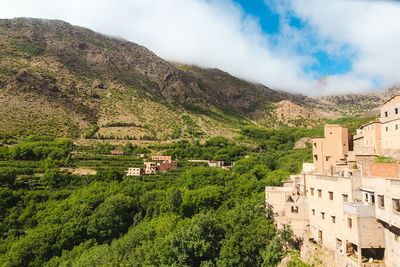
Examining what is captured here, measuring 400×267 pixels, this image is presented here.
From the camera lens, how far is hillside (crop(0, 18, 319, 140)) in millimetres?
97688

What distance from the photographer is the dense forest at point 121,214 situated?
911 inches

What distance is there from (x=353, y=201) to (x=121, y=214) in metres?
38.2

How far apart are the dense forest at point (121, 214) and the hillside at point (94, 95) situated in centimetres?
1944

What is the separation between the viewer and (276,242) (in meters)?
21.2

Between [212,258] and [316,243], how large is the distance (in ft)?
33.5

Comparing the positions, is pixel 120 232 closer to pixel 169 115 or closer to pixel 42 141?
pixel 42 141

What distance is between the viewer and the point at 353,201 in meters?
16.3

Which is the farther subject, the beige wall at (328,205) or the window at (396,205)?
the beige wall at (328,205)

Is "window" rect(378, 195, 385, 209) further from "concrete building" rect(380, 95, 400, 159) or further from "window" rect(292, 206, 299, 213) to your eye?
"concrete building" rect(380, 95, 400, 159)

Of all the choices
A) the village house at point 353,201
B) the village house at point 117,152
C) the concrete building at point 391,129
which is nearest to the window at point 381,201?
the village house at point 353,201

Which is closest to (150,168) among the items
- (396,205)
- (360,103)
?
(396,205)

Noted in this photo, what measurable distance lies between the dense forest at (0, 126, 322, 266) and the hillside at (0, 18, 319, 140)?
63.8ft

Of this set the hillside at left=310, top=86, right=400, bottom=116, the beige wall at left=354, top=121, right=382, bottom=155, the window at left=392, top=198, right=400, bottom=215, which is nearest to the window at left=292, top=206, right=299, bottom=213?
the window at left=392, top=198, right=400, bottom=215

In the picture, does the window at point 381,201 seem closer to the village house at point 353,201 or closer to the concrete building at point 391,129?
the village house at point 353,201
